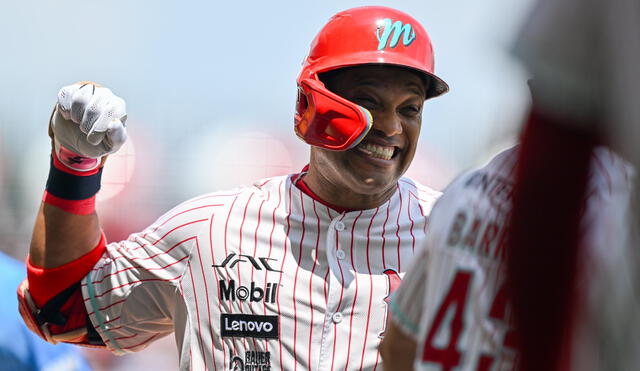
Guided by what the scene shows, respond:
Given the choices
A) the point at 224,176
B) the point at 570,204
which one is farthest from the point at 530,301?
the point at 224,176

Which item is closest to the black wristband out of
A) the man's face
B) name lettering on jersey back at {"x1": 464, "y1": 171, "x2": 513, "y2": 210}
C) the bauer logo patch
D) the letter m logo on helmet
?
the bauer logo patch

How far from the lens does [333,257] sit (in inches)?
99.9

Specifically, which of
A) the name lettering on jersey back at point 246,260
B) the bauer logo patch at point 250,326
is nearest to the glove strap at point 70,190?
the name lettering on jersey back at point 246,260

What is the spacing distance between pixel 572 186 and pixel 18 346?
115 inches

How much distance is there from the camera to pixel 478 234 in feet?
3.28

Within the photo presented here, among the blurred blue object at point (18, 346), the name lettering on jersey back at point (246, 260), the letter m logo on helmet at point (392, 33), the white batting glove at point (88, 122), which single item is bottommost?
the blurred blue object at point (18, 346)

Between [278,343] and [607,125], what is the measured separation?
185 cm

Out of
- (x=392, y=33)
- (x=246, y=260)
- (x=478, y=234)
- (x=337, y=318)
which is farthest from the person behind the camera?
(x=392, y=33)

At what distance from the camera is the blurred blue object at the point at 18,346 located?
3.19 m

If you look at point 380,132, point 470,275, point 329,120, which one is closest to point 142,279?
point 329,120

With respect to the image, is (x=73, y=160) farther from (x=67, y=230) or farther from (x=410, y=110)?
(x=410, y=110)

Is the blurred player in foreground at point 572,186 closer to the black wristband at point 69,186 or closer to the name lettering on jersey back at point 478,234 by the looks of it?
the name lettering on jersey back at point 478,234

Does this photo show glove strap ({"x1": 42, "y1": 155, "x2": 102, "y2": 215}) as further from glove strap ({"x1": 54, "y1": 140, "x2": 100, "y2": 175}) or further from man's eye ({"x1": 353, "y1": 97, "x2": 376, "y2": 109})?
man's eye ({"x1": 353, "y1": 97, "x2": 376, "y2": 109})

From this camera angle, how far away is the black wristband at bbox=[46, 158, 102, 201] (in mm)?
2631
